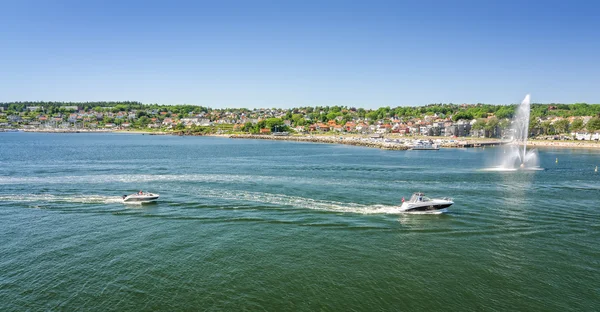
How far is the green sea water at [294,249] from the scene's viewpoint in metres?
17.5

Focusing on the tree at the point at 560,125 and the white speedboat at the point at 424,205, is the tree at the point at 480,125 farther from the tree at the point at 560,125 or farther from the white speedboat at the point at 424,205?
the white speedboat at the point at 424,205

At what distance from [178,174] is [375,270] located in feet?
131

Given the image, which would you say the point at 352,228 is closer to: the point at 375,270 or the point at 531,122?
the point at 375,270

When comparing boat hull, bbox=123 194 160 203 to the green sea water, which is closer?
the green sea water

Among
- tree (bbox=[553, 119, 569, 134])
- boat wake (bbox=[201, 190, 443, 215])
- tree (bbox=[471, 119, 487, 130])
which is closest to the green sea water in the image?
boat wake (bbox=[201, 190, 443, 215])

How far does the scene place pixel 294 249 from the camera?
23.4m

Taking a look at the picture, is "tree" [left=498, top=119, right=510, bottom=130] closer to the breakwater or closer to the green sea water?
the breakwater

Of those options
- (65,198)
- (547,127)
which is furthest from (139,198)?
(547,127)

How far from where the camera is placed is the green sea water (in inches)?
687

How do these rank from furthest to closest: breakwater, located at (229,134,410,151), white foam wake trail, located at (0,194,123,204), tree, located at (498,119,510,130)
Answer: tree, located at (498,119,510,130)
breakwater, located at (229,134,410,151)
white foam wake trail, located at (0,194,123,204)

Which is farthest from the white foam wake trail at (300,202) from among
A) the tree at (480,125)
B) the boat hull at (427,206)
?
the tree at (480,125)

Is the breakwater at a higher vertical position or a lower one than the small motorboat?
higher

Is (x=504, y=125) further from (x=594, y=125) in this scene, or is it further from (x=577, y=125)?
(x=594, y=125)

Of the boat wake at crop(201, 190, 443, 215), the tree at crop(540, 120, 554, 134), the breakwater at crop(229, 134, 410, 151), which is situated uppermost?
the tree at crop(540, 120, 554, 134)
